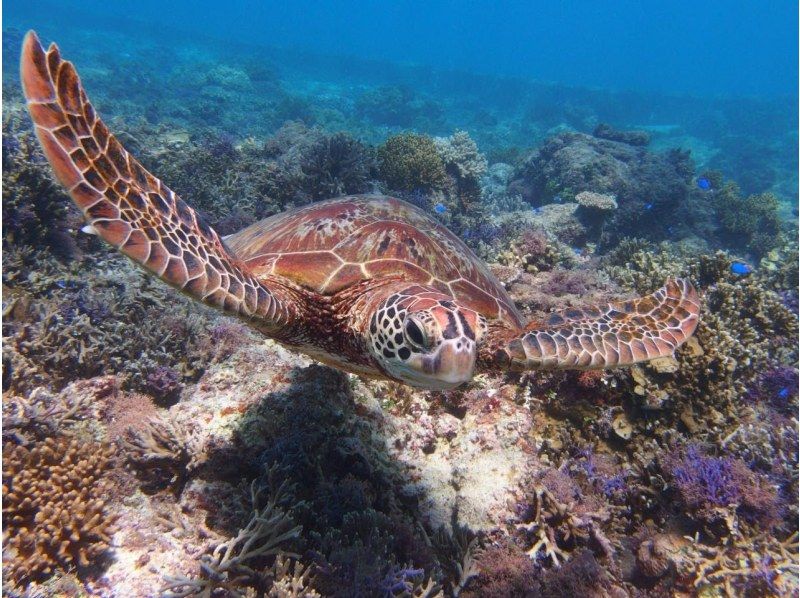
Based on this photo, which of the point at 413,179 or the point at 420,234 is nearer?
the point at 420,234

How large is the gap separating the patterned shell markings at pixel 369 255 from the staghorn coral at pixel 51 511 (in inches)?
74.9

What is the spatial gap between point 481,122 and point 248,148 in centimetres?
2403

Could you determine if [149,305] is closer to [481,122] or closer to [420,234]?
[420,234]

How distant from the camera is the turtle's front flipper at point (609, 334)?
103 inches

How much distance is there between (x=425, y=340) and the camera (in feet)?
6.86

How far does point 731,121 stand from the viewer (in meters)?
35.6

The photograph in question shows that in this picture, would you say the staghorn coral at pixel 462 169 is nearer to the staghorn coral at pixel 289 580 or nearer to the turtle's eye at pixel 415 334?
the turtle's eye at pixel 415 334

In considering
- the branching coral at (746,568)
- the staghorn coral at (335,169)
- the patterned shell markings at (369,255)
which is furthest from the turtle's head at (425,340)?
the staghorn coral at (335,169)

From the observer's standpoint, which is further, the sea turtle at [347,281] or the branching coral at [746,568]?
the branching coral at [746,568]

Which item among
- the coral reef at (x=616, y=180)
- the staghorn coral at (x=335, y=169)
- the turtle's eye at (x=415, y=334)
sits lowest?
the turtle's eye at (x=415, y=334)

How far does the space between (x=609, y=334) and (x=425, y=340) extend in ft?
5.16

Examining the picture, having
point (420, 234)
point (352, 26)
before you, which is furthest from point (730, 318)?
point (352, 26)

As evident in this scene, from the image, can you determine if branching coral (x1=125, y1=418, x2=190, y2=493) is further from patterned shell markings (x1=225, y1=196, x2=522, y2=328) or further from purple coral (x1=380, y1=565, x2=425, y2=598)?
purple coral (x1=380, y1=565, x2=425, y2=598)

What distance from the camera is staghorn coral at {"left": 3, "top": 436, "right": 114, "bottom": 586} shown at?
257 cm
